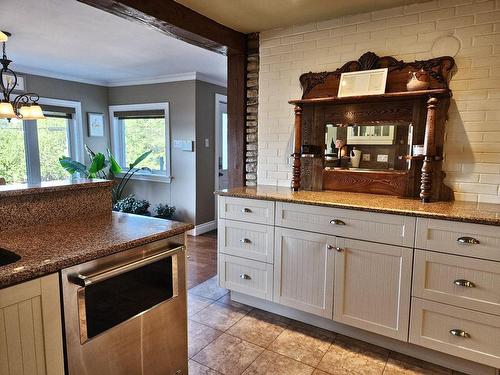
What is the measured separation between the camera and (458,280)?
6.21 ft

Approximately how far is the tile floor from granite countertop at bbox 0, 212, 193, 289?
96 centimetres

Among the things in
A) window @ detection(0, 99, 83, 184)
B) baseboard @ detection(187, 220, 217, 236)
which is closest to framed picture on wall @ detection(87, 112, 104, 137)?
window @ detection(0, 99, 83, 184)

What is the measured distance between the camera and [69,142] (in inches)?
198

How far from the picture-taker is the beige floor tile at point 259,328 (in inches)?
92.7

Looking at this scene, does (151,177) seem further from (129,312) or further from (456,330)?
(456,330)

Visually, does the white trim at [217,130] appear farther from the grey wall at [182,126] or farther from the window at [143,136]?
the window at [143,136]

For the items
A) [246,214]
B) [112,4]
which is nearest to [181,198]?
[246,214]

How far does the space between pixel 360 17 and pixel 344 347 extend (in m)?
2.43

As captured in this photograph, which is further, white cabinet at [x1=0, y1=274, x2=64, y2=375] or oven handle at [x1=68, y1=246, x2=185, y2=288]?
oven handle at [x1=68, y1=246, x2=185, y2=288]

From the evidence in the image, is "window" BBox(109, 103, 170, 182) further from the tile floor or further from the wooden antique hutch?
the tile floor

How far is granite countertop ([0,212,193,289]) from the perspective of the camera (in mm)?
1161

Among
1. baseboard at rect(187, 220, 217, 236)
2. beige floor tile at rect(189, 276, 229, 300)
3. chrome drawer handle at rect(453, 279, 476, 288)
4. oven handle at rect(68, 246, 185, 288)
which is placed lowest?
beige floor tile at rect(189, 276, 229, 300)

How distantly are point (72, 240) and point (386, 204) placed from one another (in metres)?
1.80

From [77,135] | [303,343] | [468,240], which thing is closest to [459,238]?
[468,240]
